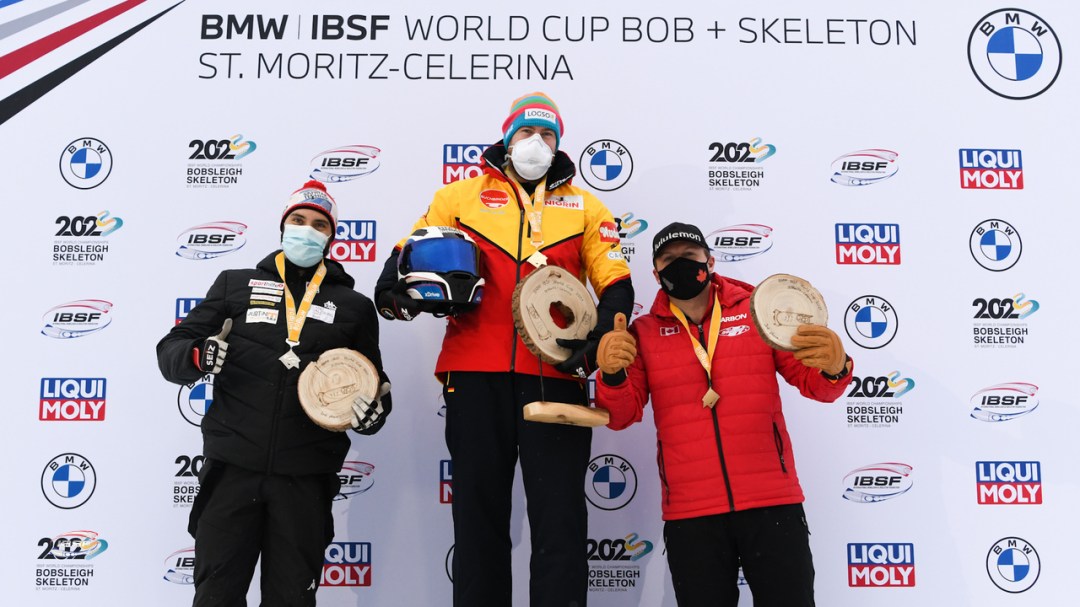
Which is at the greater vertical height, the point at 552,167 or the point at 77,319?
the point at 552,167

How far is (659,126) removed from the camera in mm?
3959

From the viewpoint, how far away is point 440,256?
285 centimetres

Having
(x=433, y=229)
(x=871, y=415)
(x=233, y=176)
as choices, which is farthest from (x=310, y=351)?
(x=871, y=415)

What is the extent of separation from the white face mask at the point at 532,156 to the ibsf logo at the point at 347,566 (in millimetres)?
1956

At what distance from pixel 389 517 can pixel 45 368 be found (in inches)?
73.3

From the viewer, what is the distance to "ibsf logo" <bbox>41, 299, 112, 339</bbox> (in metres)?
3.79

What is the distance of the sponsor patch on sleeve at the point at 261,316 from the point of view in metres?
2.97

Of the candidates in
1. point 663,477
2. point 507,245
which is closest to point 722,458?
point 663,477

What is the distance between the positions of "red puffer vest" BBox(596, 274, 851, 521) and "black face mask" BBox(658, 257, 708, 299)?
0.13m

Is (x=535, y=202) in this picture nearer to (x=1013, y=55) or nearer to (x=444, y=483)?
(x=444, y=483)

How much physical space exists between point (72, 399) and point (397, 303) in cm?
199

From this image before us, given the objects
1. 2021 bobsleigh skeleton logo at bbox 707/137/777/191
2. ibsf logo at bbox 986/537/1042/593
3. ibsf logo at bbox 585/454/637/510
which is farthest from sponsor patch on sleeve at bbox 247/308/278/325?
ibsf logo at bbox 986/537/1042/593

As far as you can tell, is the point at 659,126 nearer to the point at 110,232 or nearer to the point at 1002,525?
the point at 1002,525

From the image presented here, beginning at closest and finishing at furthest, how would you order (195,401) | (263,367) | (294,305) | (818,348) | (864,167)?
1. (818,348)
2. (263,367)
3. (294,305)
4. (195,401)
5. (864,167)
